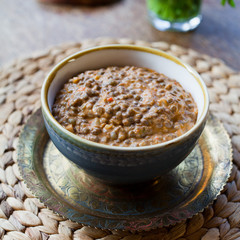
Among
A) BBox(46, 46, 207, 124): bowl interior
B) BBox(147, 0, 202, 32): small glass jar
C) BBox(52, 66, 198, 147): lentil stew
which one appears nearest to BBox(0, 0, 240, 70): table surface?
BBox(147, 0, 202, 32): small glass jar

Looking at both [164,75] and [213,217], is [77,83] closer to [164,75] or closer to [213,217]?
[164,75]

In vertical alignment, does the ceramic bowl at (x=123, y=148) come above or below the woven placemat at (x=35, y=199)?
above

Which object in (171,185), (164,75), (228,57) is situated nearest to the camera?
(171,185)

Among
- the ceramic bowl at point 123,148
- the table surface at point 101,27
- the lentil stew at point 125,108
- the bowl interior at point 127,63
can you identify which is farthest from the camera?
the table surface at point 101,27

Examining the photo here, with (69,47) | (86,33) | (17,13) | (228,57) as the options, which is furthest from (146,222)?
(17,13)

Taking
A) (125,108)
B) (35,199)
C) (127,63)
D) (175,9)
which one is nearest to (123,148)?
(125,108)

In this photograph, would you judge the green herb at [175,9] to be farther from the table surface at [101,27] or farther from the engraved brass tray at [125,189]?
the engraved brass tray at [125,189]

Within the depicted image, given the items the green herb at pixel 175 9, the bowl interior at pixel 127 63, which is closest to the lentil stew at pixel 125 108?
the bowl interior at pixel 127 63
